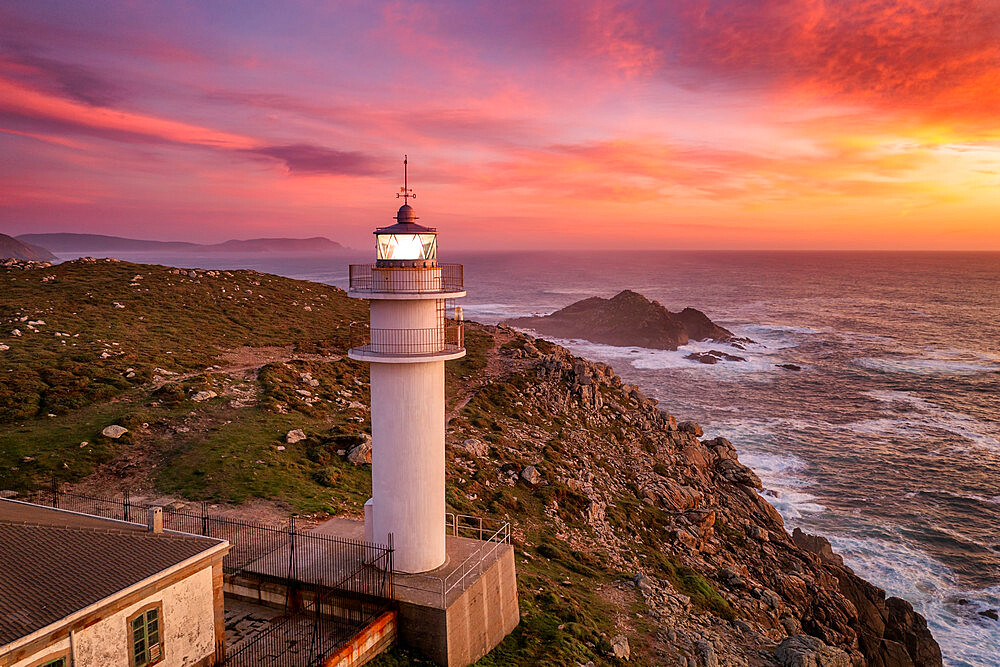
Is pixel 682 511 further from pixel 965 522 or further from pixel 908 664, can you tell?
pixel 965 522

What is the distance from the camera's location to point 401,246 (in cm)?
1419

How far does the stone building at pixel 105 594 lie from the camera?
938 centimetres

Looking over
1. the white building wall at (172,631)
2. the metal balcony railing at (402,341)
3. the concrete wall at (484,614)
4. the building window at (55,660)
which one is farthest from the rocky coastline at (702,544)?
the building window at (55,660)

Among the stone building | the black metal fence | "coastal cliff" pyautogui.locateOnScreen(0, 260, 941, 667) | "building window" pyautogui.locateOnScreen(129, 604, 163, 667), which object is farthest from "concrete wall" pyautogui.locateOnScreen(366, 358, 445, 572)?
"building window" pyautogui.locateOnScreen(129, 604, 163, 667)

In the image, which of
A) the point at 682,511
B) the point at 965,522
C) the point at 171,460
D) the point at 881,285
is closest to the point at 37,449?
the point at 171,460

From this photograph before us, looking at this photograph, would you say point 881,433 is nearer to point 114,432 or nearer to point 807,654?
point 807,654

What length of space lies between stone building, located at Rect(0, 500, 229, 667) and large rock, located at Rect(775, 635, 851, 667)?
15.7 m

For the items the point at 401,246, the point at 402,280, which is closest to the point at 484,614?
the point at 402,280

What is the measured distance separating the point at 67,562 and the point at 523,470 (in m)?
20.4

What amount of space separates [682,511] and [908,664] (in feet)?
33.0

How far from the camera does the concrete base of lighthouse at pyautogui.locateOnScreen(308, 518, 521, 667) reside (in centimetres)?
1366

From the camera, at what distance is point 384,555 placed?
48.6ft

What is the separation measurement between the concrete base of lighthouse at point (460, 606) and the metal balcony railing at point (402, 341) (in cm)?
527

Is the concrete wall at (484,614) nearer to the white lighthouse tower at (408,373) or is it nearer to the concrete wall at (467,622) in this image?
the concrete wall at (467,622)
